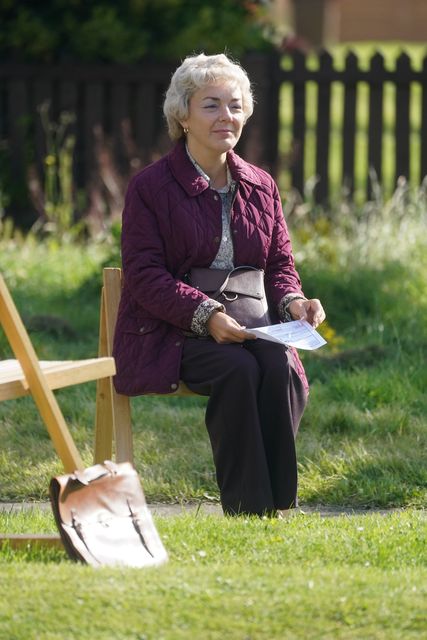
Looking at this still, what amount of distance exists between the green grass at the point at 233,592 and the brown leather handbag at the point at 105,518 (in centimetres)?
7

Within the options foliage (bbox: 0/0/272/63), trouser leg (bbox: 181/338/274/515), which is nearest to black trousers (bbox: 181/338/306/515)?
trouser leg (bbox: 181/338/274/515)

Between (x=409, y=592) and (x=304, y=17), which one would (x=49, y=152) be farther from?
(x=304, y=17)

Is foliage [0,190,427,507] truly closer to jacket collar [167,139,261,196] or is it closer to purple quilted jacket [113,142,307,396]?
purple quilted jacket [113,142,307,396]

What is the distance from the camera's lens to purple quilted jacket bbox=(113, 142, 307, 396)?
449 cm

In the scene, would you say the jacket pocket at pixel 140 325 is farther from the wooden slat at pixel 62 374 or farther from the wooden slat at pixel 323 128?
the wooden slat at pixel 323 128

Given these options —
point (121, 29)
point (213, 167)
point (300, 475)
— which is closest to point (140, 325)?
point (213, 167)

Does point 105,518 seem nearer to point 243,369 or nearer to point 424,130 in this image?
point 243,369

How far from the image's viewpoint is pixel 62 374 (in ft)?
13.1

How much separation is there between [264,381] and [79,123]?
646 centimetres

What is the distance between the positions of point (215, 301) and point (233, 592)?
4.18 feet

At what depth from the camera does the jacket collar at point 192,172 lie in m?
4.64

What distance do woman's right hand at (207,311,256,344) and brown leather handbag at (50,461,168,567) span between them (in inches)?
28.0

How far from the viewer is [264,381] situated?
4.46 m

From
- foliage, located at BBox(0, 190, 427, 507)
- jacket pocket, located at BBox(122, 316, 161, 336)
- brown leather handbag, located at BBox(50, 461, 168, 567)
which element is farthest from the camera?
foliage, located at BBox(0, 190, 427, 507)
